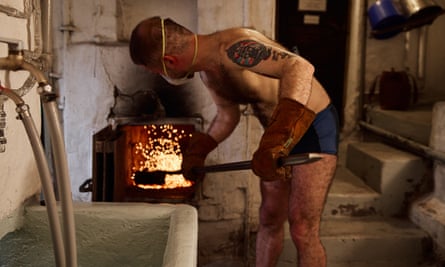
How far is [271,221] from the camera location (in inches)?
99.3

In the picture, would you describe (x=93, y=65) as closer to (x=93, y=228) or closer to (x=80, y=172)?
(x=80, y=172)

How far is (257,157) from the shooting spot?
179 centimetres

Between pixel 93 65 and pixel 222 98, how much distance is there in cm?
99

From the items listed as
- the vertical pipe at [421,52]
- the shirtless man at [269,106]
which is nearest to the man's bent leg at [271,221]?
the shirtless man at [269,106]

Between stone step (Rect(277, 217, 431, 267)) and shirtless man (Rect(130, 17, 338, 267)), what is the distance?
433mm

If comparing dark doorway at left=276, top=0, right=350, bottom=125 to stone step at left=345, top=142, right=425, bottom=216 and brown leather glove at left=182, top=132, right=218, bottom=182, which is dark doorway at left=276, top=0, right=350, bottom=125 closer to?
stone step at left=345, top=142, right=425, bottom=216

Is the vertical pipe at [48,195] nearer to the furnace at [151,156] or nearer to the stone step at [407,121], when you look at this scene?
the furnace at [151,156]

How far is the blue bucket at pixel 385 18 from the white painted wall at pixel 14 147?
3062 millimetres

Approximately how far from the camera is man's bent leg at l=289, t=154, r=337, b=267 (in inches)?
88.6

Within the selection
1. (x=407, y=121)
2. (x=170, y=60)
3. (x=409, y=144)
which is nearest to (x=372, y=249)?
(x=409, y=144)

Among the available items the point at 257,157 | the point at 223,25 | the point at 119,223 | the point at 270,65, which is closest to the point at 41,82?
the point at 119,223

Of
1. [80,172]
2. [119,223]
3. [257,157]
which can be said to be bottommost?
[80,172]

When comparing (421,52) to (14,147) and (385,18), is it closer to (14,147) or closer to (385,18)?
(385,18)

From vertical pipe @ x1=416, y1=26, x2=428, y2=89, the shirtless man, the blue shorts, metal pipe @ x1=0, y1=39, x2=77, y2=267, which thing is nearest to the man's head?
the shirtless man
